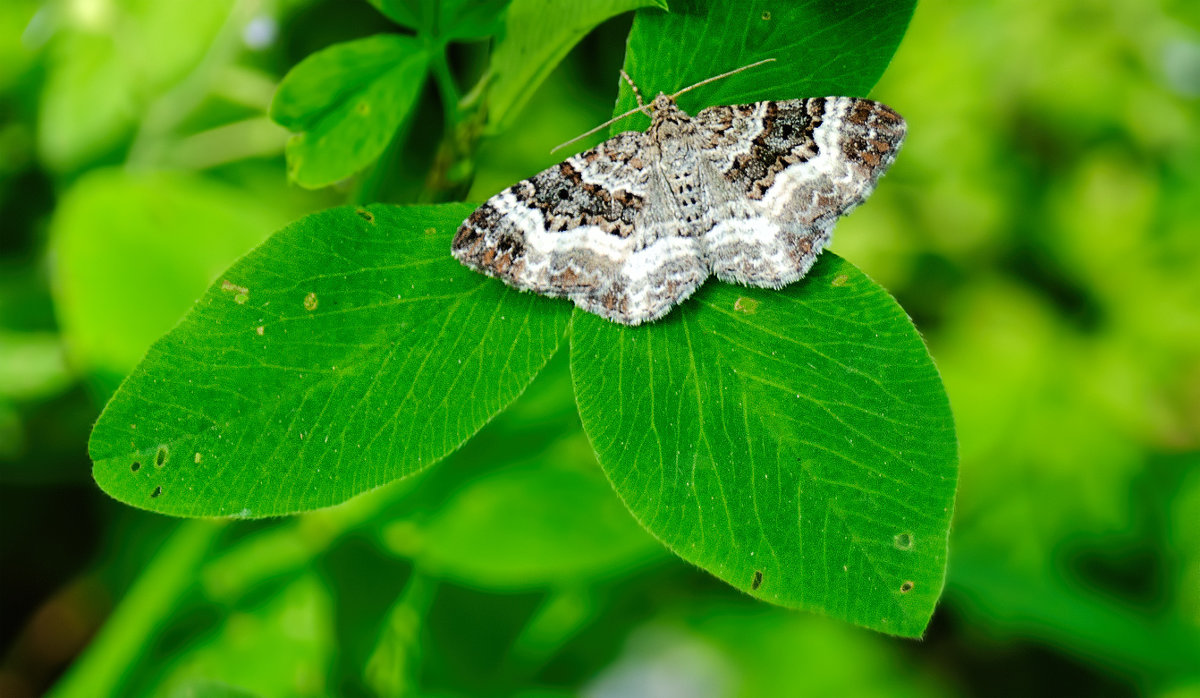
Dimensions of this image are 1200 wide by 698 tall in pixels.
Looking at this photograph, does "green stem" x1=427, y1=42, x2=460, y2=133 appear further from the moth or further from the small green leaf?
the moth

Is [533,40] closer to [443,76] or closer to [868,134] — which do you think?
[443,76]

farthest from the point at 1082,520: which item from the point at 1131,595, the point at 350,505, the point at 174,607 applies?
the point at 174,607

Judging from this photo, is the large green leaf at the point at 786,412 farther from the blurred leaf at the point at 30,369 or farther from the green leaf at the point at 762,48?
the blurred leaf at the point at 30,369

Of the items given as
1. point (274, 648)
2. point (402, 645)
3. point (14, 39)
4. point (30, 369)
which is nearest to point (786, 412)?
point (402, 645)

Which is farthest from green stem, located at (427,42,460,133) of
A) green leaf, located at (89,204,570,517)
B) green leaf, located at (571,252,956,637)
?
Result: green leaf, located at (571,252,956,637)

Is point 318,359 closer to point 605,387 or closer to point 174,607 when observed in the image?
point 605,387
